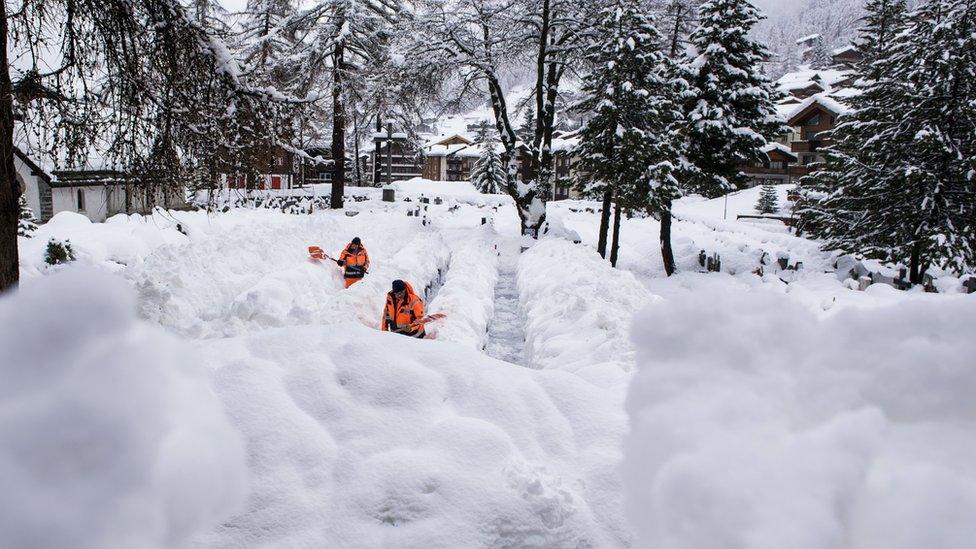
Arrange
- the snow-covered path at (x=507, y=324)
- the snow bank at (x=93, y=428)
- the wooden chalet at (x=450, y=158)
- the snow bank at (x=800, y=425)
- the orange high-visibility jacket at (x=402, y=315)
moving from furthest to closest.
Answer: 1. the wooden chalet at (x=450, y=158)
2. the snow-covered path at (x=507, y=324)
3. the orange high-visibility jacket at (x=402, y=315)
4. the snow bank at (x=93, y=428)
5. the snow bank at (x=800, y=425)

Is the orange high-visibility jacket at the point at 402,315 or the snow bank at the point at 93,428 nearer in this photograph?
the snow bank at the point at 93,428

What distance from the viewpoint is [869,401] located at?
6.00 feet

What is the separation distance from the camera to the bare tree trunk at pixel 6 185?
216 inches

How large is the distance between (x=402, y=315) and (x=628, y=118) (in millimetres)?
14679

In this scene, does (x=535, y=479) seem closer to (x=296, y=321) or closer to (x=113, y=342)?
(x=113, y=342)

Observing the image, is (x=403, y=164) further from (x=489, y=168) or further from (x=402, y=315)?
(x=402, y=315)

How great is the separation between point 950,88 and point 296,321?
20.1m

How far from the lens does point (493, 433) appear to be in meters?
3.20

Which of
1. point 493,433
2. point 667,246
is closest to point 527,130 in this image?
point 667,246

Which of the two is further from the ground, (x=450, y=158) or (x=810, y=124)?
(x=810, y=124)

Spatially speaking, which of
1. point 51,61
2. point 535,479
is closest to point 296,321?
point 51,61

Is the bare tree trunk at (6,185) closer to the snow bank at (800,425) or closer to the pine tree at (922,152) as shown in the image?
the snow bank at (800,425)

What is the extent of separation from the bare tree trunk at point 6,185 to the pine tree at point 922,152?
66.3ft

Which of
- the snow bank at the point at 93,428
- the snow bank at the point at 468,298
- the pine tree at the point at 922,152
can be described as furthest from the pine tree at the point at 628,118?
the snow bank at the point at 93,428
